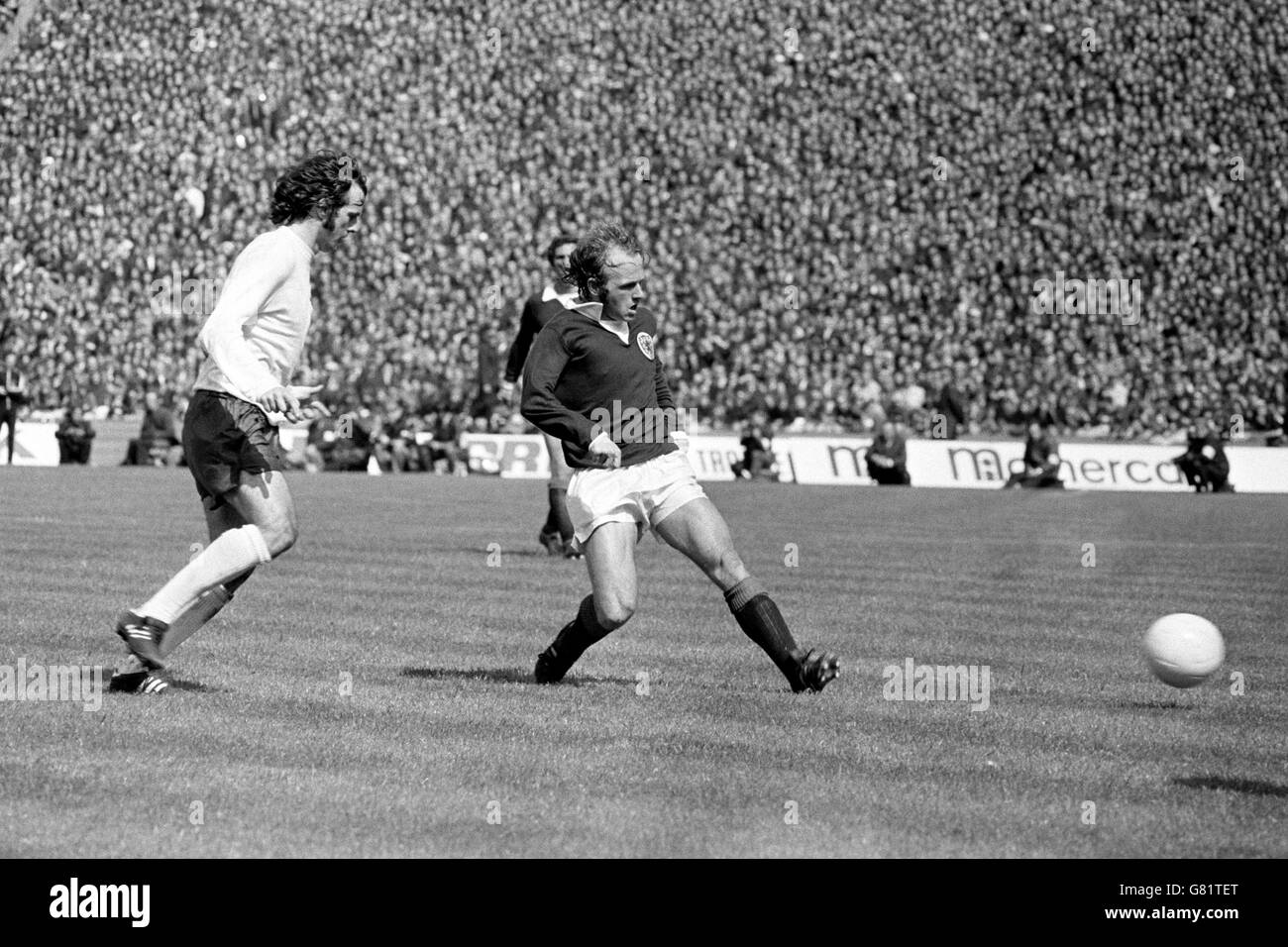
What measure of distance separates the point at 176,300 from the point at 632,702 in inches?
1341

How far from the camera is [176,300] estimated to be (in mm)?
40656

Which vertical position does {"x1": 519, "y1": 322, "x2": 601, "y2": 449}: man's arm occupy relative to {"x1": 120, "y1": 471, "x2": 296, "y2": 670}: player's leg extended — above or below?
above

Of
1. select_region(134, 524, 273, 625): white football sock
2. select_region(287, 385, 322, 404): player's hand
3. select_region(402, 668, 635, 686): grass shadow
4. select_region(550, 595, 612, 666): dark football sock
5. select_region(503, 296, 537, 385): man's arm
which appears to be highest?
select_region(503, 296, 537, 385): man's arm

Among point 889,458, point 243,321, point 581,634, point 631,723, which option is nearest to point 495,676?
point 581,634

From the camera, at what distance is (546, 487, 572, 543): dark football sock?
51.2 feet

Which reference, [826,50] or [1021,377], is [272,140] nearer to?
[826,50]

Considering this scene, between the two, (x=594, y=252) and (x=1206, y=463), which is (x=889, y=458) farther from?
(x=594, y=252)

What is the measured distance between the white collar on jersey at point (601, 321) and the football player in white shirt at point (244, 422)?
1.20 metres

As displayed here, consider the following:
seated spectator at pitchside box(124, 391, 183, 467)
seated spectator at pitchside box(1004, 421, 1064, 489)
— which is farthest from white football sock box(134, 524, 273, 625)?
seated spectator at pitchside box(124, 391, 183, 467)

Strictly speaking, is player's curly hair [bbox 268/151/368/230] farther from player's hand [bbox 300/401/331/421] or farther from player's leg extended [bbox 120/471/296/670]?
player's leg extended [bbox 120/471/296/670]

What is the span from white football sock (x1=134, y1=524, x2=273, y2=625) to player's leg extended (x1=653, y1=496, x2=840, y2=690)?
1762 mm

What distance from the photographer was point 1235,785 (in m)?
6.81

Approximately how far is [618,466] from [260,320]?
1.64m
